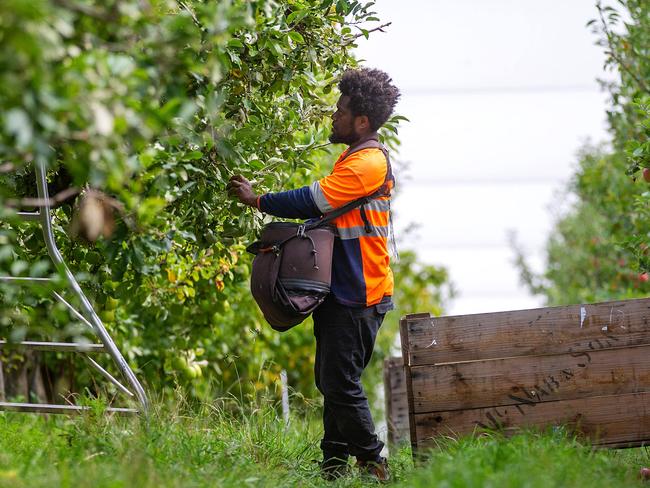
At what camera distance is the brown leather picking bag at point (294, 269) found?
3.99 meters

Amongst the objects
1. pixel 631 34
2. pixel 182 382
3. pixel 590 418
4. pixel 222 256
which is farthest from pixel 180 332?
pixel 631 34

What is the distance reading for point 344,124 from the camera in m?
4.32

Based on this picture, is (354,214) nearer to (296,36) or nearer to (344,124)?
(344,124)

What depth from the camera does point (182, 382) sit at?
21.4ft

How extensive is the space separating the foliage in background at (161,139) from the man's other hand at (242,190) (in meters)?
0.05

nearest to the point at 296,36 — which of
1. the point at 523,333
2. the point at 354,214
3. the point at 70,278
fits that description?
the point at 354,214

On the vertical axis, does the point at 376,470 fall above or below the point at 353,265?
below

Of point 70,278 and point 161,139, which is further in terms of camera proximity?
point 70,278

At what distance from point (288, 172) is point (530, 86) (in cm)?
1117

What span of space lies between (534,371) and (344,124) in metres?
1.35

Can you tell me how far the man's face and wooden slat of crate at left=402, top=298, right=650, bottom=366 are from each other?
0.85 metres

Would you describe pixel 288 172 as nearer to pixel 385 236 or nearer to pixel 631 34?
pixel 385 236

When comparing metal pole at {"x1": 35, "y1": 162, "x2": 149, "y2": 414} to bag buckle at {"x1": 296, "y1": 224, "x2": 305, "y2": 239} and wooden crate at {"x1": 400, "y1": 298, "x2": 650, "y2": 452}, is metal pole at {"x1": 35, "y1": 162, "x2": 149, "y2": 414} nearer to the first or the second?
bag buckle at {"x1": 296, "y1": 224, "x2": 305, "y2": 239}

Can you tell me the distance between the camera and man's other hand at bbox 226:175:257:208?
13.5 ft
